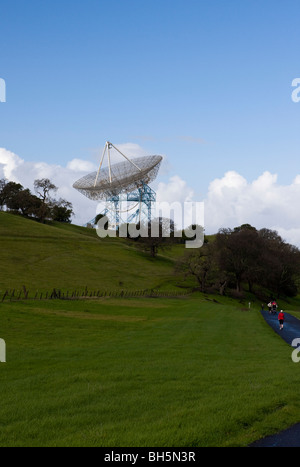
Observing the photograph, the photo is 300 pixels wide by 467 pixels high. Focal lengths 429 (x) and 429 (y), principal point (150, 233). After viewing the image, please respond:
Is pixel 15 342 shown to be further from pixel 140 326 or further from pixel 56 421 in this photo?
pixel 56 421

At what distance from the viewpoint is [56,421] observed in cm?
1105

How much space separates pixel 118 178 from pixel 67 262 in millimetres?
33660

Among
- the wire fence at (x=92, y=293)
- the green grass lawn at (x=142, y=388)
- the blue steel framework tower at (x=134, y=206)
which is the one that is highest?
the blue steel framework tower at (x=134, y=206)

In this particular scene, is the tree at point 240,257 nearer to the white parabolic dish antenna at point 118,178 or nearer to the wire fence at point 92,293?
the wire fence at point 92,293

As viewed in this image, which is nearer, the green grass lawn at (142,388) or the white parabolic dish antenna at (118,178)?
the green grass lawn at (142,388)

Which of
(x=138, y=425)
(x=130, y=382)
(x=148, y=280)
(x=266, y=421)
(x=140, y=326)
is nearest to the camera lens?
(x=138, y=425)

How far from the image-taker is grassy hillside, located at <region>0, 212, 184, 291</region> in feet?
248

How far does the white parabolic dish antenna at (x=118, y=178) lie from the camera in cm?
10975

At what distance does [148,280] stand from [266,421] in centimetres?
7779

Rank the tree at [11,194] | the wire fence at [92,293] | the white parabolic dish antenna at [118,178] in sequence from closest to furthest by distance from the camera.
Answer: the wire fence at [92,293], the white parabolic dish antenna at [118,178], the tree at [11,194]

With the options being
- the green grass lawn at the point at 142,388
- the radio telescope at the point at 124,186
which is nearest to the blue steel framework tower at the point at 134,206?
the radio telescope at the point at 124,186

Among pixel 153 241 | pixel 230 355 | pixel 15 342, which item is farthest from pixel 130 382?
pixel 153 241

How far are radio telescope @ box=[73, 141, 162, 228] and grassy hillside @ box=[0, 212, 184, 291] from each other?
10.6 metres

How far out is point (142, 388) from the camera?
47.9 ft
